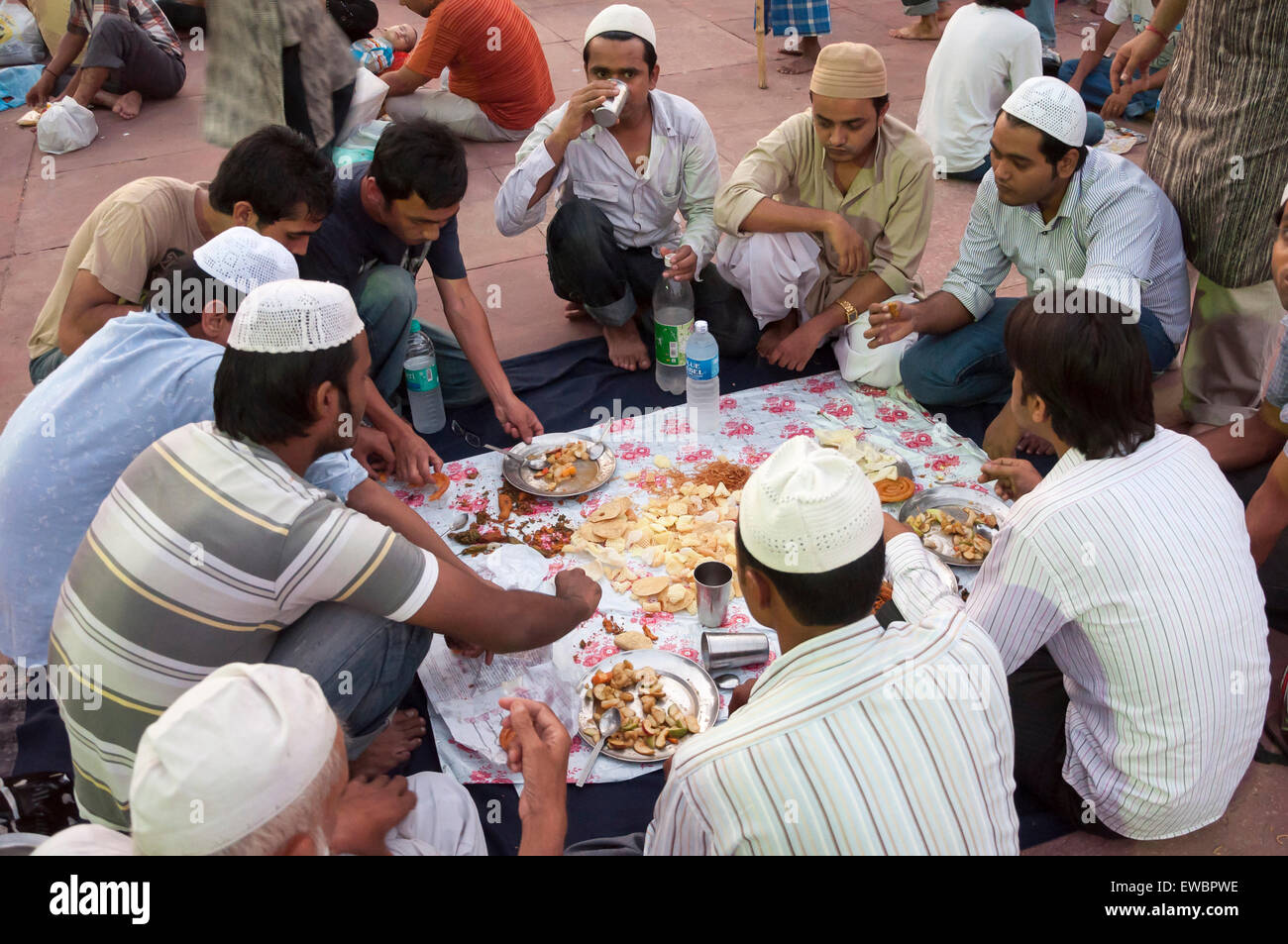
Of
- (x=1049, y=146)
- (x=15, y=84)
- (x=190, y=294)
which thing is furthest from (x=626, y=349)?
(x=15, y=84)

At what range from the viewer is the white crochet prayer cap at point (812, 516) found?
1816 mm

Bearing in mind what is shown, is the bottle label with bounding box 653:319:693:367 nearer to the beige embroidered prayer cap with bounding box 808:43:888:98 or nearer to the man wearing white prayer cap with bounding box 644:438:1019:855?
the beige embroidered prayer cap with bounding box 808:43:888:98

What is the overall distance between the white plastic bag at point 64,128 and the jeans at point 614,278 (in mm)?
4935

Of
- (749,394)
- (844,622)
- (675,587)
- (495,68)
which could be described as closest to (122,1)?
(495,68)

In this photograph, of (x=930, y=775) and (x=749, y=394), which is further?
(x=749, y=394)

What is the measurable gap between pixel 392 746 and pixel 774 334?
2717 millimetres

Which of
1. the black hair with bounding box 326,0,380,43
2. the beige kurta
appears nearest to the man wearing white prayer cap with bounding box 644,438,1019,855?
the beige kurta

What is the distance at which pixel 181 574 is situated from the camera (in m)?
2.16

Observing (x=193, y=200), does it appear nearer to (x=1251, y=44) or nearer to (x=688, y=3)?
(x=1251, y=44)

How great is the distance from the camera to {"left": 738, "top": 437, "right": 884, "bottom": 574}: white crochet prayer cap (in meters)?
1.82

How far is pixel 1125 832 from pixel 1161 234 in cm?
242

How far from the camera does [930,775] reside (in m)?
1.67

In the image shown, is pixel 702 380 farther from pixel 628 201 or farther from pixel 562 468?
pixel 628 201

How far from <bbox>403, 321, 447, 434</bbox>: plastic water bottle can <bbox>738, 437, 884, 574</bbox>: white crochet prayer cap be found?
2.61 meters
